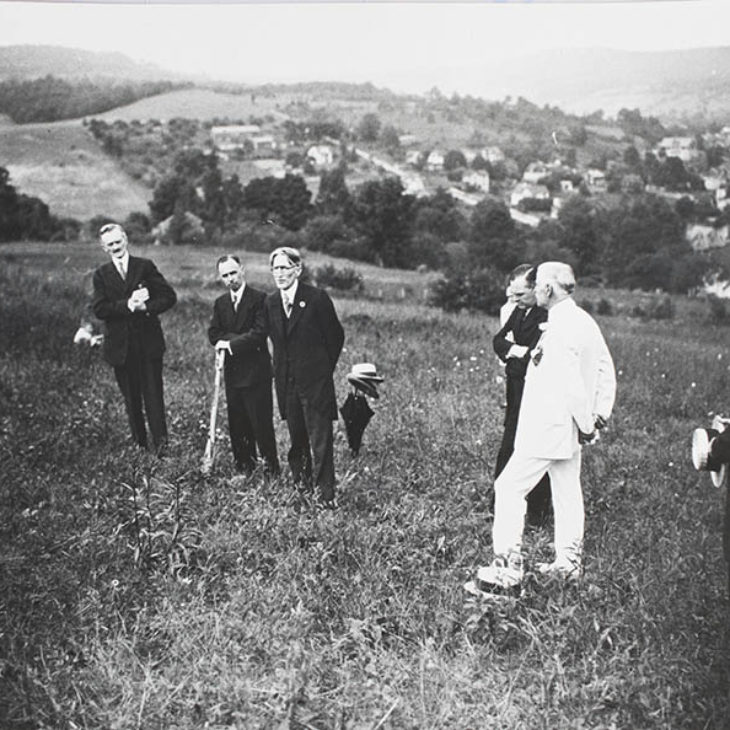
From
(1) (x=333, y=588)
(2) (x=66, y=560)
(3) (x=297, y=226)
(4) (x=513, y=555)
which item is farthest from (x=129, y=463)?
(3) (x=297, y=226)

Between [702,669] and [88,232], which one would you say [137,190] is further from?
[702,669]

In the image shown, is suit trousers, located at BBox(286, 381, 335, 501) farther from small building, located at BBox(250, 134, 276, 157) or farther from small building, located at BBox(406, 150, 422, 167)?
small building, located at BBox(406, 150, 422, 167)

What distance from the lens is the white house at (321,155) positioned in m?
27.1

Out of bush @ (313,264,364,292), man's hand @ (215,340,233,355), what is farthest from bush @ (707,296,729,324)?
man's hand @ (215,340,233,355)

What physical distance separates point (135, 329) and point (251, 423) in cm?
152

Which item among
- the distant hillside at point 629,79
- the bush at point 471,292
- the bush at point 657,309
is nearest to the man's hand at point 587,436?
the distant hillside at point 629,79

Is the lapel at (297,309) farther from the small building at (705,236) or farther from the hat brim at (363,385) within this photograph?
the small building at (705,236)

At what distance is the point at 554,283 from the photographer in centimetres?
494

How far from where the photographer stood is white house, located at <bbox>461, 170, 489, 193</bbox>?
1048 inches

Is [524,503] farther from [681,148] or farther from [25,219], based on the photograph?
[25,219]

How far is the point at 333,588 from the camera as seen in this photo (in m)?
4.70

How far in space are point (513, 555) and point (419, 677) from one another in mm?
1252

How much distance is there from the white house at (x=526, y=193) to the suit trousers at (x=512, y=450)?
1901 centimetres

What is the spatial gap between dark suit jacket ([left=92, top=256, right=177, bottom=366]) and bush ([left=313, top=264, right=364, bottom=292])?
16394mm
